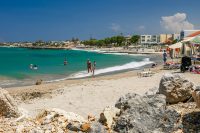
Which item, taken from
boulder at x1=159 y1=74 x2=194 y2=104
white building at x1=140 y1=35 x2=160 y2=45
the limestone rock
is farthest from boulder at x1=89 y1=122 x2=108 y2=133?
white building at x1=140 y1=35 x2=160 y2=45

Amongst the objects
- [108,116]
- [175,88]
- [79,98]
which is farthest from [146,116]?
[79,98]

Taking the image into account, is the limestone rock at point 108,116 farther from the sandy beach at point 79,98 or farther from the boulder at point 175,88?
the sandy beach at point 79,98

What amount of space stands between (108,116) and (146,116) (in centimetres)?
85

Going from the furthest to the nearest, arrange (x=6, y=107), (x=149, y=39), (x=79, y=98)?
(x=149, y=39)
(x=79, y=98)
(x=6, y=107)

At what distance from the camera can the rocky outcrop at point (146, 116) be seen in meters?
Result: 7.29

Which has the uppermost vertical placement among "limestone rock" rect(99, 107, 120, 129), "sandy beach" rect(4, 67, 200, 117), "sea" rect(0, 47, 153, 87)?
"limestone rock" rect(99, 107, 120, 129)

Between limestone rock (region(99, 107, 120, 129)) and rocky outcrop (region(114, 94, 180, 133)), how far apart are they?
0.16m

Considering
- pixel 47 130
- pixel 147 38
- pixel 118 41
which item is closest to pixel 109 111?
pixel 47 130

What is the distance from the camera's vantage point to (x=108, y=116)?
7.66 m

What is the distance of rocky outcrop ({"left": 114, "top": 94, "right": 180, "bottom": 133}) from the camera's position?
729cm

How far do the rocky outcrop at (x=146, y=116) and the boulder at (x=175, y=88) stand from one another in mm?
1949

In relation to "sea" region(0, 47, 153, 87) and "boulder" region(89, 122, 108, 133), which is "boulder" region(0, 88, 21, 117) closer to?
"boulder" region(89, 122, 108, 133)

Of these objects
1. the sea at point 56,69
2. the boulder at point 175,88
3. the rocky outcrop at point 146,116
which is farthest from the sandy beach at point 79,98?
the sea at point 56,69

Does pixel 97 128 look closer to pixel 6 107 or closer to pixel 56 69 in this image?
pixel 6 107
